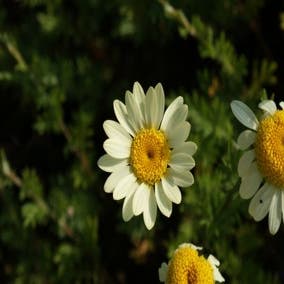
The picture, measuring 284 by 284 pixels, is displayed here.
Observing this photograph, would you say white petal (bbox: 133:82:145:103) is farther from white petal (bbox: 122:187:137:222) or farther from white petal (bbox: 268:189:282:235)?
white petal (bbox: 268:189:282:235)

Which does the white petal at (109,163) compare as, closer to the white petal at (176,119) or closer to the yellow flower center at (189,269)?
the white petal at (176,119)

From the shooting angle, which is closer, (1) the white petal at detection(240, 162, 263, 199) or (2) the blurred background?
(1) the white petal at detection(240, 162, 263, 199)

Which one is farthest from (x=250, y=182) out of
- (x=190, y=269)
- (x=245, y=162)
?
(x=190, y=269)

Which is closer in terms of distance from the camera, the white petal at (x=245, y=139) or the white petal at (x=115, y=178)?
the white petal at (x=245, y=139)

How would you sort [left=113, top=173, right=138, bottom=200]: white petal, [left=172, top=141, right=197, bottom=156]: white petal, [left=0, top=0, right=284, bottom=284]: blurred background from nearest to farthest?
[left=172, top=141, right=197, bottom=156]: white petal → [left=113, top=173, right=138, bottom=200]: white petal → [left=0, top=0, right=284, bottom=284]: blurred background

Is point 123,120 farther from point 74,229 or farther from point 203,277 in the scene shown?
point 74,229

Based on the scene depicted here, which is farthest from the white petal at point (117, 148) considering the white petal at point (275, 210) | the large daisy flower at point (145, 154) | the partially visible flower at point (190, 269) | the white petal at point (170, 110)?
the white petal at point (275, 210)

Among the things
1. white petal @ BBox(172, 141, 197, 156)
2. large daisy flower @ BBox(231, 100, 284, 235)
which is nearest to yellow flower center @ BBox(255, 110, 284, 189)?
large daisy flower @ BBox(231, 100, 284, 235)
